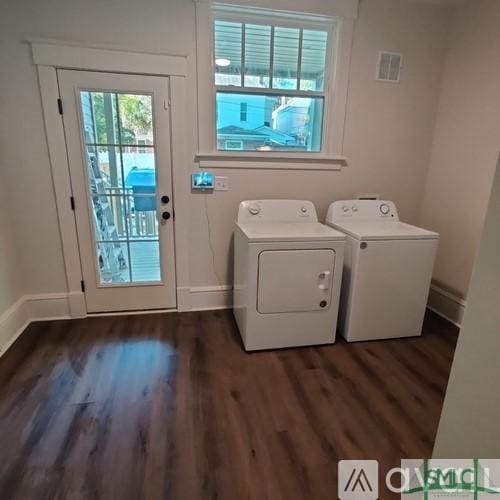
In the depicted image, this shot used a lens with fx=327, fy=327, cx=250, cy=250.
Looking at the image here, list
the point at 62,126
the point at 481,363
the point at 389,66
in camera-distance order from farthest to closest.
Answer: the point at 389,66 → the point at 62,126 → the point at 481,363

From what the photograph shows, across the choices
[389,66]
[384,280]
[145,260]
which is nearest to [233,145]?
[145,260]

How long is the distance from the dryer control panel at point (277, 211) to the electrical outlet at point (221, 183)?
21 cm

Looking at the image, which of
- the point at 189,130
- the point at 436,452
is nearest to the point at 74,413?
the point at 436,452

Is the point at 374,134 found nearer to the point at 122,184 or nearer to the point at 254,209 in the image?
the point at 254,209

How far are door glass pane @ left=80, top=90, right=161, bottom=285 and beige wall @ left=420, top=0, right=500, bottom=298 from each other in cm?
257

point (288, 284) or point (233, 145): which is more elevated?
point (233, 145)

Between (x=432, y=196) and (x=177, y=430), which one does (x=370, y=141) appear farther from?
(x=177, y=430)

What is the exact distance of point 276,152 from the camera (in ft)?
9.37

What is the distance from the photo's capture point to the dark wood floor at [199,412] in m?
1.44

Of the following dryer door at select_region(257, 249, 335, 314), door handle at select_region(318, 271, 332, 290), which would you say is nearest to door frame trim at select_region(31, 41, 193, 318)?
dryer door at select_region(257, 249, 335, 314)

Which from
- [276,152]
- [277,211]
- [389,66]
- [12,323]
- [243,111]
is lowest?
[12,323]

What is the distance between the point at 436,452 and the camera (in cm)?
117

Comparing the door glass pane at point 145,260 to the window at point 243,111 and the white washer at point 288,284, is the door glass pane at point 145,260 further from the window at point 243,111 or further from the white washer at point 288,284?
the window at point 243,111

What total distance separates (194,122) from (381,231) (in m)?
1.70
